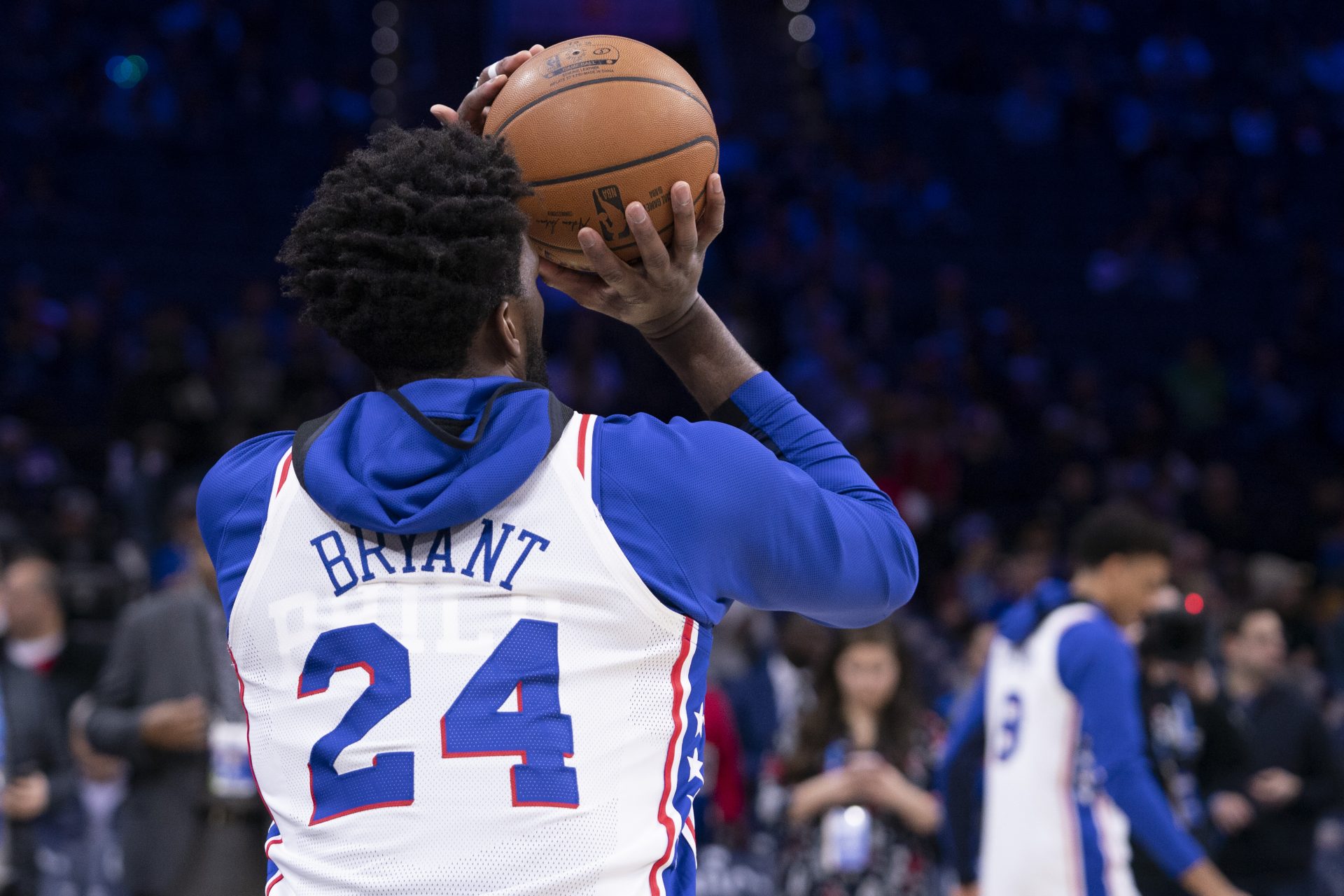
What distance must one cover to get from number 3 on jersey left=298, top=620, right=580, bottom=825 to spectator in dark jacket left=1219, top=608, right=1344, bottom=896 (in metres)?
6.18

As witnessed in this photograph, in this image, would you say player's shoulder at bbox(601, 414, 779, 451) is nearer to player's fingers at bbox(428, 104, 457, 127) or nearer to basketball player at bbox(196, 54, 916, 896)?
basketball player at bbox(196, 54, 916, 896)

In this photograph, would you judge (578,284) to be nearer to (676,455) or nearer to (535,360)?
(535,360)

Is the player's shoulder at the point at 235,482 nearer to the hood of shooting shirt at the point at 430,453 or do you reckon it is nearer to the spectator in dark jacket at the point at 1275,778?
the hood of shooting shirt at the point at 430,453

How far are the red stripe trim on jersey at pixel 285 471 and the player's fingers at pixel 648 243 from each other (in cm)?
53

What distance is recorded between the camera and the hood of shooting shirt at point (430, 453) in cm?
176

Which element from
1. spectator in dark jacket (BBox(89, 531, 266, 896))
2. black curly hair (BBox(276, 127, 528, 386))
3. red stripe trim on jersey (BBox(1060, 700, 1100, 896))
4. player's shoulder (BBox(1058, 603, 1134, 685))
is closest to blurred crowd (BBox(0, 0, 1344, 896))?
spectator in dark jacket (BBox(89, 531, 266, 896))

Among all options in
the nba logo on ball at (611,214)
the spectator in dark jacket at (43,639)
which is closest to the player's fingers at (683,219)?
the nba logo on ball at (611,214)

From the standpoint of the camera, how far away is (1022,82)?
52.0 feet

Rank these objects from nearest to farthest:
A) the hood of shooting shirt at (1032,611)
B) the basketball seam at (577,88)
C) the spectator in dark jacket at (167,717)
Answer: the basketball seam at (577,88)
the hood of shooting shirt at (1032,611)
the spectator in dark jacket at (167,717)

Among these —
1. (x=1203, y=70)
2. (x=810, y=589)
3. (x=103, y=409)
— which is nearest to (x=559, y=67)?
(x=810, y=589)

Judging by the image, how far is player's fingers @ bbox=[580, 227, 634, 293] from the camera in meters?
2.05

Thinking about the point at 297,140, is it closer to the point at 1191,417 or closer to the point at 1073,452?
the point at 1073,452

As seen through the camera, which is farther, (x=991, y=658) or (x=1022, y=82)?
(x=1022, y=82)

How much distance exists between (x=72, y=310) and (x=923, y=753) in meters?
7.96
